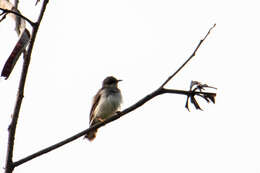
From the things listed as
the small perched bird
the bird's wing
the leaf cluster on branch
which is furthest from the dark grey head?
the leaf cluster on branch

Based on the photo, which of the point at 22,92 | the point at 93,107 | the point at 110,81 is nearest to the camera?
the point at 22,92

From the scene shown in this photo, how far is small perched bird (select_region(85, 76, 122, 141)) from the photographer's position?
8773 millimetres

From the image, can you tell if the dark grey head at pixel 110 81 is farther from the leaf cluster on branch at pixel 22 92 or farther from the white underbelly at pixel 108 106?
the leaf cluster on branch at pixel 22 92

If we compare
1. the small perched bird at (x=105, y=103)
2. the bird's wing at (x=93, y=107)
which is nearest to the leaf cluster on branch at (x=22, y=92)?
the small perched bird at (x=105, y=103)

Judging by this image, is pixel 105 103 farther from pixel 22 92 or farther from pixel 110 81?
pixel 22 92

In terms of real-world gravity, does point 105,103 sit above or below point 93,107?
below

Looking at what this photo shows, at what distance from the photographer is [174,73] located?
8.79 feet

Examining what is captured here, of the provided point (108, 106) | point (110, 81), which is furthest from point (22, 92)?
point (110, 81)

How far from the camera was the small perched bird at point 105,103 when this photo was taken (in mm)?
8773

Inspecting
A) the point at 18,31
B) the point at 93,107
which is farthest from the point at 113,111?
the point at 18,31

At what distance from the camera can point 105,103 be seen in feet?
28.9

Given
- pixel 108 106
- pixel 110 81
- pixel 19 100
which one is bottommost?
pixel 19 100

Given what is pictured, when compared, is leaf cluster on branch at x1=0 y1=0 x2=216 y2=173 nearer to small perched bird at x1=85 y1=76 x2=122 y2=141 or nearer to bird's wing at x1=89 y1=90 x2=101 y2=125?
small perched bird at x1=85 y1=76 x2=122 y2=141

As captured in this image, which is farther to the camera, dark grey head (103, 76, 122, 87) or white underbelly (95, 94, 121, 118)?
dark grey head (103, 76, 122, 87)
